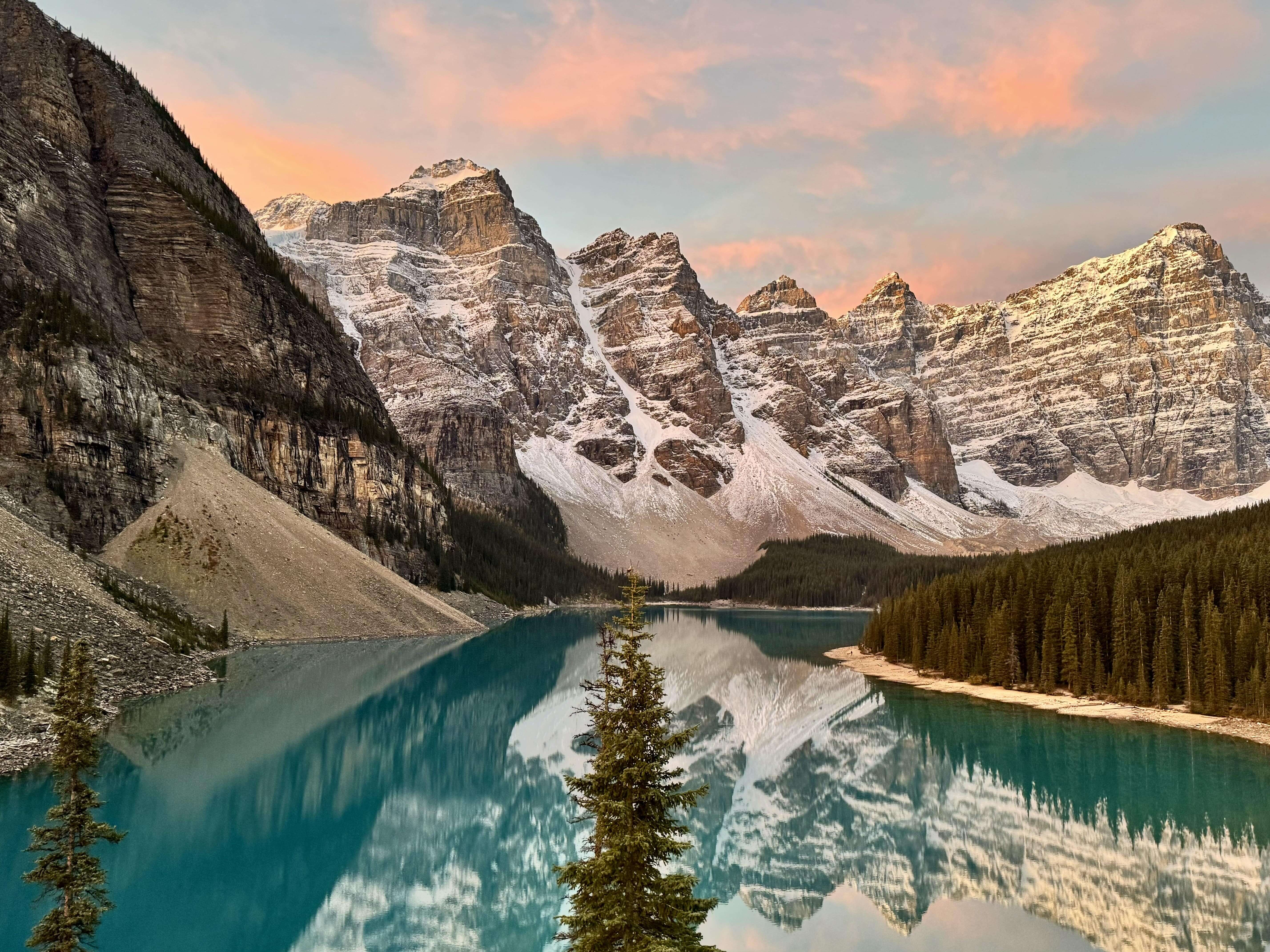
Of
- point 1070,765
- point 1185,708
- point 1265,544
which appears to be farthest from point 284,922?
point 1265,544

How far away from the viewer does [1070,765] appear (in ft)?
124

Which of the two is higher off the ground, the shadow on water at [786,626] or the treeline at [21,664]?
the treeline at [21,664]

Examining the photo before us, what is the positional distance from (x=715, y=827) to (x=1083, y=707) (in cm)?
3537

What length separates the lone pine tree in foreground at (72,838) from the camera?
13.4 m

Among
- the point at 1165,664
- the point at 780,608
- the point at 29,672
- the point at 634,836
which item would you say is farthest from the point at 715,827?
the point at 780,608

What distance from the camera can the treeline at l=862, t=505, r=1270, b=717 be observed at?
166ft

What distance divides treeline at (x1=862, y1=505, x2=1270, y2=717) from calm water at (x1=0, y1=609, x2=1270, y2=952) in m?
8.82

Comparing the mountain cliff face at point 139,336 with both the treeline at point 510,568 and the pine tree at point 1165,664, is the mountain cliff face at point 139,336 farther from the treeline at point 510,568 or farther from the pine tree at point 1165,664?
the pine tree at point 1165,664

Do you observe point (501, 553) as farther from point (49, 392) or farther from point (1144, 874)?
point (1144, 874)

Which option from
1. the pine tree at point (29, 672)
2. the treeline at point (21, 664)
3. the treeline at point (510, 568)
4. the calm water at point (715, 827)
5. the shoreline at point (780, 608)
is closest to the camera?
the calm water at point (715, 827)

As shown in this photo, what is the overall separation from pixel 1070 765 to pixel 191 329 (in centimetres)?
9661

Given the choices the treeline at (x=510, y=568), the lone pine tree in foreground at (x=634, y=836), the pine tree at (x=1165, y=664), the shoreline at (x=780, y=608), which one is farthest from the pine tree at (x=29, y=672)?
the shoreline at (x=780, y=608)

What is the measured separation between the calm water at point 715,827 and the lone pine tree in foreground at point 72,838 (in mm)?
3418

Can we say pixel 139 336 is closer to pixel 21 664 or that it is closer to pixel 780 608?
pixel 21 664
